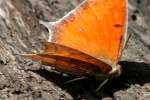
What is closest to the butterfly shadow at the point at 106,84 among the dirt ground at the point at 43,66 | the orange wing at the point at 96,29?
the dirt ground at the point at 43,66

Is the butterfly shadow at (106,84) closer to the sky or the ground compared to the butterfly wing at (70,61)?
closer to the ground

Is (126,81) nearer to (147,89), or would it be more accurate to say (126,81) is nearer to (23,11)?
(147,89)

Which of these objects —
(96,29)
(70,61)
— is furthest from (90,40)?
(70,61)

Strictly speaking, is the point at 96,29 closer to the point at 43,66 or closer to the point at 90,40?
the point at 90,40

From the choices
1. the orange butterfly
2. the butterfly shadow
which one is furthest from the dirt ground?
the orange butterfly

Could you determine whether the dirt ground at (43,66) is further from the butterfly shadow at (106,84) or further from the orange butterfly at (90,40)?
the orange butterfly at (90,40)

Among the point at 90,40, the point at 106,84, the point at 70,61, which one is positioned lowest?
the point at 106,84
